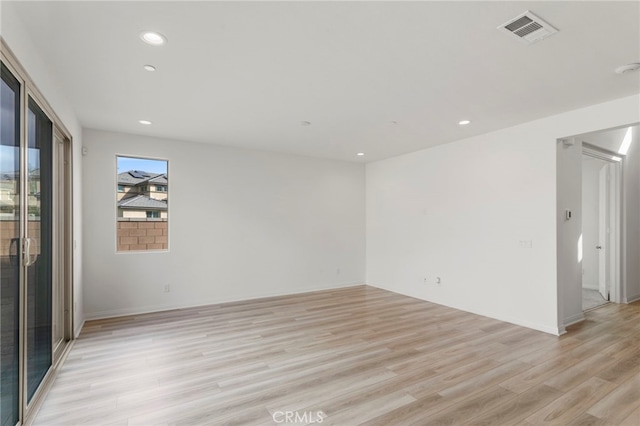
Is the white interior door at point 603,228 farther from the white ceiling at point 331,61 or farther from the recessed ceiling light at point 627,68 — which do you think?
the recessed ceiling light at point 627,68

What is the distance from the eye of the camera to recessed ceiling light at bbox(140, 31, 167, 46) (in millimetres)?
2098

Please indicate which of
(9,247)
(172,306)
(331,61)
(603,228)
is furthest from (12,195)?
(603,228)

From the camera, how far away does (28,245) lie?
2084 mm

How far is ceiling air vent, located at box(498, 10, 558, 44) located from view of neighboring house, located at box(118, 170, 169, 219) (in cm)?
467

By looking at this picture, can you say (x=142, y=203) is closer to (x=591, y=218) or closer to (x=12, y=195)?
(x=12, y=195)

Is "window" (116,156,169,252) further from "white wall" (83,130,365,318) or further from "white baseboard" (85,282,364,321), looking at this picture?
"white baseboard" (85,282,364,321)

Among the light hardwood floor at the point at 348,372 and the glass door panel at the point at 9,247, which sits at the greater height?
the glass door panel at the point at 9,247

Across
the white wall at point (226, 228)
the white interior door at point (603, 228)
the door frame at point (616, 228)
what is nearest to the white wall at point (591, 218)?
the white interior door at point (603, 228)

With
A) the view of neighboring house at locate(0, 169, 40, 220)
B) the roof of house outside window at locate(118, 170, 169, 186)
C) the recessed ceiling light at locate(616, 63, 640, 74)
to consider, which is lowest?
the view of neighboring house at locate(0, 169, 40, 220)

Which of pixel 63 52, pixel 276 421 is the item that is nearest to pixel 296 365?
pixel 276 421

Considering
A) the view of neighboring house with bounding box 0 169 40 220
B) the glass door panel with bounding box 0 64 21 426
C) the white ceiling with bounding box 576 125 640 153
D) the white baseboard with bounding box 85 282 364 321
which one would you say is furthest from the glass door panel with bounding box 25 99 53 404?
the white ceiling with bounding box 576 125 640 153

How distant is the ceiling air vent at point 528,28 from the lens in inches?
76.2

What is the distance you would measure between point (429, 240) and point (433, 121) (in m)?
2.20

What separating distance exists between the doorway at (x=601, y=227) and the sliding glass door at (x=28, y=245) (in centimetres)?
617
